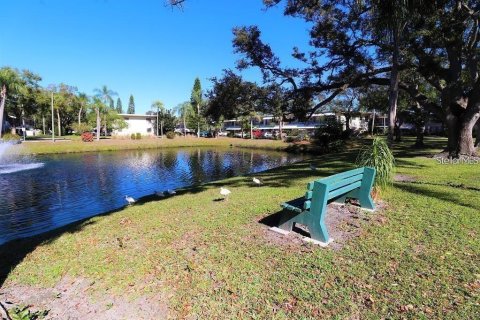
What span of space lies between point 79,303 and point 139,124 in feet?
253

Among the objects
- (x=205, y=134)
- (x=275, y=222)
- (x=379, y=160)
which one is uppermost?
(x=205, y=134)

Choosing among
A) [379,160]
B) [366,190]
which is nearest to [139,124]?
[379,160]

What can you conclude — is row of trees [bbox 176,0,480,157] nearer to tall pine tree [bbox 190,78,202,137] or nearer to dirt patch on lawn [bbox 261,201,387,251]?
dirt patch on lawn [bbox 261,201,387,251]

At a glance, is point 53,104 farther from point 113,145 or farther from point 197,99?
point 197,99

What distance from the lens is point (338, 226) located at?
6113mm

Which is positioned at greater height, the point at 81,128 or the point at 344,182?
the point at 81,128

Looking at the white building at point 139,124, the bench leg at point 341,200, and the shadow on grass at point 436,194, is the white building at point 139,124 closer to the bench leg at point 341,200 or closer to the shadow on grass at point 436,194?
the shadow on grass at point 436,194

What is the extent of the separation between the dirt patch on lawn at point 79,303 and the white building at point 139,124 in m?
73.8

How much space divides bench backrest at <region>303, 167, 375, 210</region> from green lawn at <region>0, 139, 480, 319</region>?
0.77 meters

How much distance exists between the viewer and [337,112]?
58.6m

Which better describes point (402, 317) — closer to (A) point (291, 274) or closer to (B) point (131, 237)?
(A) point (291, 274)

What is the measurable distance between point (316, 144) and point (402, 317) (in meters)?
37.8

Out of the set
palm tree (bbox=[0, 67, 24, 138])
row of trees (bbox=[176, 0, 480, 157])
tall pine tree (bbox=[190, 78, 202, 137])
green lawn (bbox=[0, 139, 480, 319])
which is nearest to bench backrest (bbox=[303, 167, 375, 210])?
green lawn (bbox=[0, 139, 480, 319])

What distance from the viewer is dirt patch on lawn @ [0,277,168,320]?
3986 mm
